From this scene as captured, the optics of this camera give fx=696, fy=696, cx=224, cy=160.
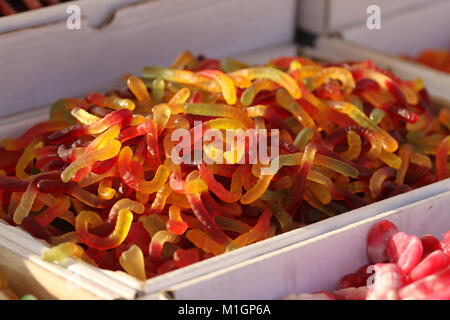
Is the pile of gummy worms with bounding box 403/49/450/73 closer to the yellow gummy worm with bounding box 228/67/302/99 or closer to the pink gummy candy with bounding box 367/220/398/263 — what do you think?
the yellow gummy worm with bounding box 228/67/302/99

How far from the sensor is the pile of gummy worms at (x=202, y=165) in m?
1.06

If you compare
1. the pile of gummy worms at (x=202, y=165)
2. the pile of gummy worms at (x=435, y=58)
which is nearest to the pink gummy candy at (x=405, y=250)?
the pile of gummy worms at (x=202, y=165)

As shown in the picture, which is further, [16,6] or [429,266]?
[16,6]

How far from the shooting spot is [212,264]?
0.92 meters

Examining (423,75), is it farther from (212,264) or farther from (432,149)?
(212,264)

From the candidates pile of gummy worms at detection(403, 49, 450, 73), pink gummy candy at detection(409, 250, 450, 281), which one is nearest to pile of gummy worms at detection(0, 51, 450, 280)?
pink gummy candy at detection(409, 250, 450, 281)

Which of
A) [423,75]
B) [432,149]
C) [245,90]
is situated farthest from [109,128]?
[423,75]

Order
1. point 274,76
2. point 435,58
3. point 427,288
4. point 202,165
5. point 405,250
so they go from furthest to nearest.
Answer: point 435,58 → point 274,76 → point 202,165 → point 405,250 → point 427,288

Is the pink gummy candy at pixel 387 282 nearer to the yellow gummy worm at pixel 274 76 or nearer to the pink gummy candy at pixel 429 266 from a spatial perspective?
the pink gummy candy at pixel 429 266

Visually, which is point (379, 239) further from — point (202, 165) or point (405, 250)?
point (202, 165)

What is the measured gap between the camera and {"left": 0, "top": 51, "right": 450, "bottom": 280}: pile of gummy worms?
1.06 metres

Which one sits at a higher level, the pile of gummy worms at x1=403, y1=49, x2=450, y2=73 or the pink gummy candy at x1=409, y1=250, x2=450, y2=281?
the pink gummy candy at x1=409, y1=250, x2=450, y2=281

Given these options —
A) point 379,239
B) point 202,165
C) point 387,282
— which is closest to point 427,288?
point 387,282

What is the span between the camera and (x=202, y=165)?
1.09 metres
